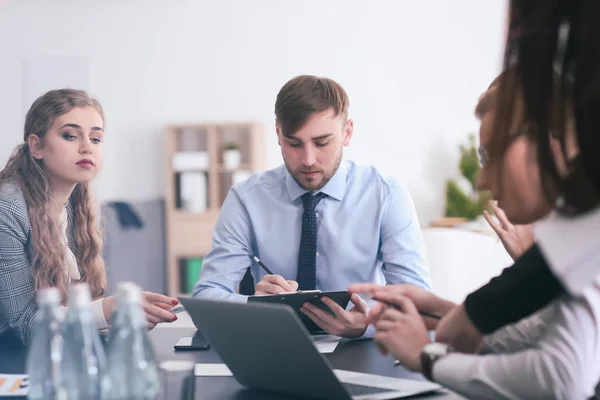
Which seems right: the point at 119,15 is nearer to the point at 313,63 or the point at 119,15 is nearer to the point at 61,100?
the point at 313,63

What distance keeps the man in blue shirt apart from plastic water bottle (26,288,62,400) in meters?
1.21

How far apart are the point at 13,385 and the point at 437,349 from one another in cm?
76

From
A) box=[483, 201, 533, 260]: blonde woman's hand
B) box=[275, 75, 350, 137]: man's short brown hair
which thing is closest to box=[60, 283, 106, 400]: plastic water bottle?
box=[483, 201, 533, 260]: blonde woman's hand

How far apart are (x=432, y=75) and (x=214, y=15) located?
6.13 feet

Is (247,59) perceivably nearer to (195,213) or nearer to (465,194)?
(195,213)

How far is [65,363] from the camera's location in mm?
961

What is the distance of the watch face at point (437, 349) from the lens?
1.13 metres

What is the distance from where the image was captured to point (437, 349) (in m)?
1.13

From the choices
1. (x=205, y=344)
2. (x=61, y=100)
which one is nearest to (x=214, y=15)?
(x=61, y=100)

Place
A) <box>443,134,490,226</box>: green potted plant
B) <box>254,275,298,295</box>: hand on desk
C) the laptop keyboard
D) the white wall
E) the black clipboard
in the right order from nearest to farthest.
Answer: the laptop keyboard → the black clipboard → <box>254,275,298,295</box>: hand on desk → <box>443,134,490,226</box>: green potted plant → the white wall

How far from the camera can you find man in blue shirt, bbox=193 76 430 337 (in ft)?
7.48

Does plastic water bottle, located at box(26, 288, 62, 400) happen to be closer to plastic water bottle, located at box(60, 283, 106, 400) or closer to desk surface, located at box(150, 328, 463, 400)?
plastic water bottle, located at box(60, 283, 106, 400)

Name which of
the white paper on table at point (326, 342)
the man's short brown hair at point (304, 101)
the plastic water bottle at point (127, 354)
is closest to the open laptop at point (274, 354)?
the plastic water bottle at point (127, 354)

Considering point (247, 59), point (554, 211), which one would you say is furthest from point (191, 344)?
point (247, 59)
